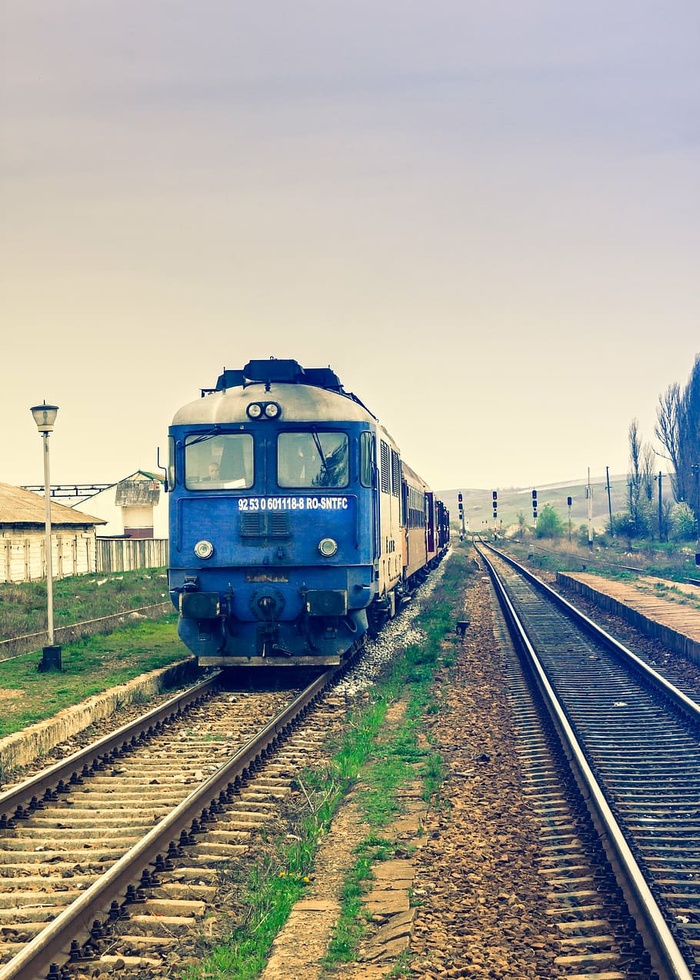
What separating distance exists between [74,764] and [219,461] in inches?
203

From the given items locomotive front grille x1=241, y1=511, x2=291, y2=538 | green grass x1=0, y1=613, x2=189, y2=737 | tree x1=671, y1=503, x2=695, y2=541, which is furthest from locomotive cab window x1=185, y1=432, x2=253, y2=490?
tree x1=671, y1=503, x2=695, y2=541

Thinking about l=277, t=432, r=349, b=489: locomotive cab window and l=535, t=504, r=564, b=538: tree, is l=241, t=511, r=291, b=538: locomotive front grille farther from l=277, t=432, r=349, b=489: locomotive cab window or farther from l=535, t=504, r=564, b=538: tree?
l=535, t=504, r=564, b=538: tree

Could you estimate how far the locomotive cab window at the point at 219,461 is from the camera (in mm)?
12562

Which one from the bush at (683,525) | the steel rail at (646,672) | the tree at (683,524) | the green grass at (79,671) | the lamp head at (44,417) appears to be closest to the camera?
the steel rail at (646,672)

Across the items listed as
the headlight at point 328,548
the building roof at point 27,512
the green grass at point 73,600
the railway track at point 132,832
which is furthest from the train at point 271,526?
the building roof at point 27,512

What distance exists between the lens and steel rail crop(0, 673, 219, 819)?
7.38 m

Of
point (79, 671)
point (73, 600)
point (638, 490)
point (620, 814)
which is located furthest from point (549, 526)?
point (620, 814)

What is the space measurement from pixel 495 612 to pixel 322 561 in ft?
39.3

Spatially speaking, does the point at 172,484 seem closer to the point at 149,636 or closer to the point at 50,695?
the point at 50,695

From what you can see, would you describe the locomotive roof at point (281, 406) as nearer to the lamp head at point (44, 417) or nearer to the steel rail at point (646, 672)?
the lamp head at point (44, 417)

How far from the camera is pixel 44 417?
14.5 meters

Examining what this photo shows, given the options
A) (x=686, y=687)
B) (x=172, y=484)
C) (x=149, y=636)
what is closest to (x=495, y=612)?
(x=149, y=636)

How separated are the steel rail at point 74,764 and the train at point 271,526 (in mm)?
1271

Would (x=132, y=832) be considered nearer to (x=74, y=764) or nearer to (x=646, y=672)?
(x=74, y=764)
